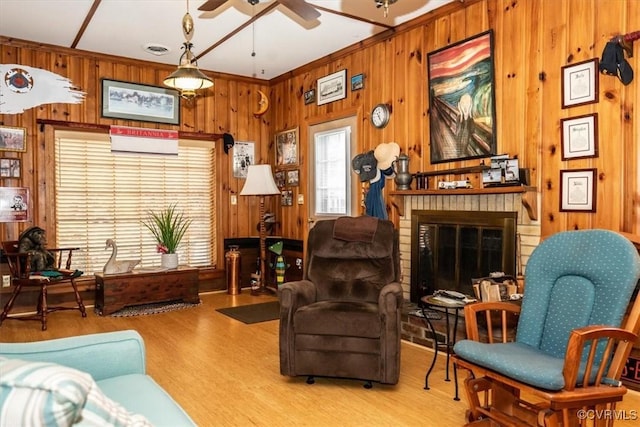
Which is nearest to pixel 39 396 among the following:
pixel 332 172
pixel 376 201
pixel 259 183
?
pixel 376 201

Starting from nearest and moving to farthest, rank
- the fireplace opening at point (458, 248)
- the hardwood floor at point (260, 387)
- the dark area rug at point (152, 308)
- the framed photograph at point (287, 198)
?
the hardwood floor at point (260, 387) → the fireplace opening at point (458, 248) → the dark area rug at point (152, 308) → the framed photograph at point (287, 198)

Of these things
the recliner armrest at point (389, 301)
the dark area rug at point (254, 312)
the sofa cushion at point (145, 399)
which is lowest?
the dark area rug at point (254, 312)

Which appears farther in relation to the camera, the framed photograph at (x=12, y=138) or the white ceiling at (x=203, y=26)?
the framed photograph at (x=12, y=138)

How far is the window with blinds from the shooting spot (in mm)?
5328

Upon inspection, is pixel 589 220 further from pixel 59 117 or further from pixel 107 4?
pixel 59 117

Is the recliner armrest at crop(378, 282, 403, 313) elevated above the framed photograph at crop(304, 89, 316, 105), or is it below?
below

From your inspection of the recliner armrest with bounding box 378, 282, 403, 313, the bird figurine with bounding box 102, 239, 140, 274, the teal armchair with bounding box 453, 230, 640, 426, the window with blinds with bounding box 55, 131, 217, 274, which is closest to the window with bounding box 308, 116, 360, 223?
the window with blinds with bounding box 55, 131, 217, 274

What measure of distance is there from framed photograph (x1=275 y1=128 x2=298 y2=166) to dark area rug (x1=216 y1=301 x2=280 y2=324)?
6.10 ft

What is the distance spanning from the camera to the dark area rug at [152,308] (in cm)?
495

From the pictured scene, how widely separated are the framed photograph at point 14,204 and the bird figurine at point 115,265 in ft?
2.84


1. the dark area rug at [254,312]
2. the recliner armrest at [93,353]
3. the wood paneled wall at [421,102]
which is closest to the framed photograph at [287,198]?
the wood paneled wall at [421,102]

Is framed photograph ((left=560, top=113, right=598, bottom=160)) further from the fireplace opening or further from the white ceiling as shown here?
the white ceiling

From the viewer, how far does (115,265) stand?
510 cm

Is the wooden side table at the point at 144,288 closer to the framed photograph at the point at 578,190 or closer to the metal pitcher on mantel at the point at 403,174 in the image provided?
the metal pitcher on mantel at the point at 403,174
